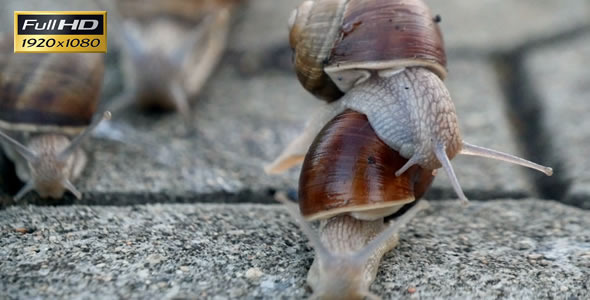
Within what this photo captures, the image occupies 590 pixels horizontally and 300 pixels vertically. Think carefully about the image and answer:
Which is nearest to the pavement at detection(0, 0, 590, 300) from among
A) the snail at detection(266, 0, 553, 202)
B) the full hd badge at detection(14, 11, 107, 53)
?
the snail at detection(266, 0, 553, 202)

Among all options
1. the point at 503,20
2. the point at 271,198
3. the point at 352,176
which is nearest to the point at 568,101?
the point at 503,20

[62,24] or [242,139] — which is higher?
[62,24]

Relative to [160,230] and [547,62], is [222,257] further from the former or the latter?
[547,62]

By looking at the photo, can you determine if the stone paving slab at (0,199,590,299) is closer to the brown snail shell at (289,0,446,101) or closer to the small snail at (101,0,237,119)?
the brown snail shell at (289,0,446,101)

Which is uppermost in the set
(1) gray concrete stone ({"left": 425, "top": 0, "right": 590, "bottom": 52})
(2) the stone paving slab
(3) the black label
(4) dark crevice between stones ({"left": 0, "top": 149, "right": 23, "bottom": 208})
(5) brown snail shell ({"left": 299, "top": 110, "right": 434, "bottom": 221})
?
A: (1) gray concrete stone ({"left": 425, "top": 0, "right": 590, "bottom": 52})

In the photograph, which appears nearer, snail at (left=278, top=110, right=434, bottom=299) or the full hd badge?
snail at (left=278, top=110, right=434, bottom=299)

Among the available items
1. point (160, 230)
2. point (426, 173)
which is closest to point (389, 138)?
point (426, 173)

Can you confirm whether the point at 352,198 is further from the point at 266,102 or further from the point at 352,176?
the point at 266,102

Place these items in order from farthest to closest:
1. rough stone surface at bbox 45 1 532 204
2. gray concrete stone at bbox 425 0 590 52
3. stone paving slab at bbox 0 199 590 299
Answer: gray concrete stone at bbox 425 0 590 52 → rough stone surface at bbox 45 1 532 204 → stone paving slab at bbox 0 199 590 299
